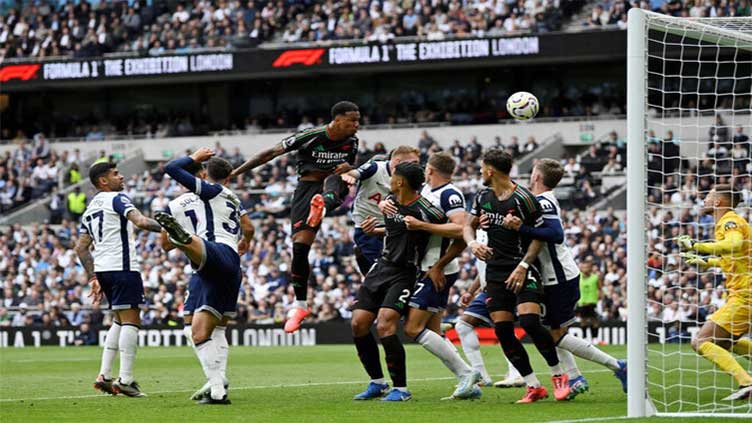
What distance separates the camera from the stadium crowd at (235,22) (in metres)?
34.4

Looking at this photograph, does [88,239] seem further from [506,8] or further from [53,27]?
[53,27]

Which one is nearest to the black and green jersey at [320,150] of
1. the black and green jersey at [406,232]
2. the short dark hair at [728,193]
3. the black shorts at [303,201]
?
the black shorts at [303,201]

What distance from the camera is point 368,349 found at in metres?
11.0

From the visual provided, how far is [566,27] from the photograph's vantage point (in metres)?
33.6

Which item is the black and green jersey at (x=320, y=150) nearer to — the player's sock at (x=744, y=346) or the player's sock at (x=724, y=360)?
the player's sock at (x=724, y=360)

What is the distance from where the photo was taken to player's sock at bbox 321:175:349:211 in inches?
479

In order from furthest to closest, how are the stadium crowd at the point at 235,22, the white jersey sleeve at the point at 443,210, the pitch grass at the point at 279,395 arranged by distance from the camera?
1. the stadium crowd at the point at 235,22
2. the white jersey sleeve at the point at 443,210
3. the pitch grass at the point at 279,395

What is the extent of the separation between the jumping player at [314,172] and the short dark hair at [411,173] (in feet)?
5.19

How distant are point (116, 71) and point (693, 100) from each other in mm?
17981

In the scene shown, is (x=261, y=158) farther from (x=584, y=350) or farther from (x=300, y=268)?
(x=584, y=350)

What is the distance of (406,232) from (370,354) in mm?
1220

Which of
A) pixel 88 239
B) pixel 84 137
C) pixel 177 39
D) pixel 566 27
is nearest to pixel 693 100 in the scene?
pixel 566 27

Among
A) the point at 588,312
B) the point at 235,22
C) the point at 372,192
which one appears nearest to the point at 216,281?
the point at 372,192

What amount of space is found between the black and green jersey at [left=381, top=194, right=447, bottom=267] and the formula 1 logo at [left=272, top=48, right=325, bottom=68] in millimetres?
25385
